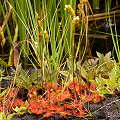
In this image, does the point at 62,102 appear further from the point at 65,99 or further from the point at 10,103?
the point at 10,103

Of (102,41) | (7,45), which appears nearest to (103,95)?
(102,41)

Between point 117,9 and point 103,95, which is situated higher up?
point 117,9

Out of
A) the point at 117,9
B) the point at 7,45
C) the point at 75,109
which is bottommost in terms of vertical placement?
the point at 75,109

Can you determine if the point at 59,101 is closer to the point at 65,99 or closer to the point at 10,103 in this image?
the point at 65,99

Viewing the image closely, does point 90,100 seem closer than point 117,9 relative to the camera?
Yes

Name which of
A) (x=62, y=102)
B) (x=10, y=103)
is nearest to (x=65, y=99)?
(x=62, y=102)

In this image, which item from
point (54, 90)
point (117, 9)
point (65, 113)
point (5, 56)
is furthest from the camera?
point (117, 9)

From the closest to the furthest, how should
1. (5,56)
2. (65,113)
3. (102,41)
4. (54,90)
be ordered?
(65,113) < (54,90) < (5,56) < (102,41)

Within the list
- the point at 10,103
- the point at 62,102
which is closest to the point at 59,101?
the point at 62,102

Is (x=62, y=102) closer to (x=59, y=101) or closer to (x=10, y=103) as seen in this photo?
(x=59, y=101)

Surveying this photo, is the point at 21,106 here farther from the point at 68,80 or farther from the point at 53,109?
the point at 68,80
